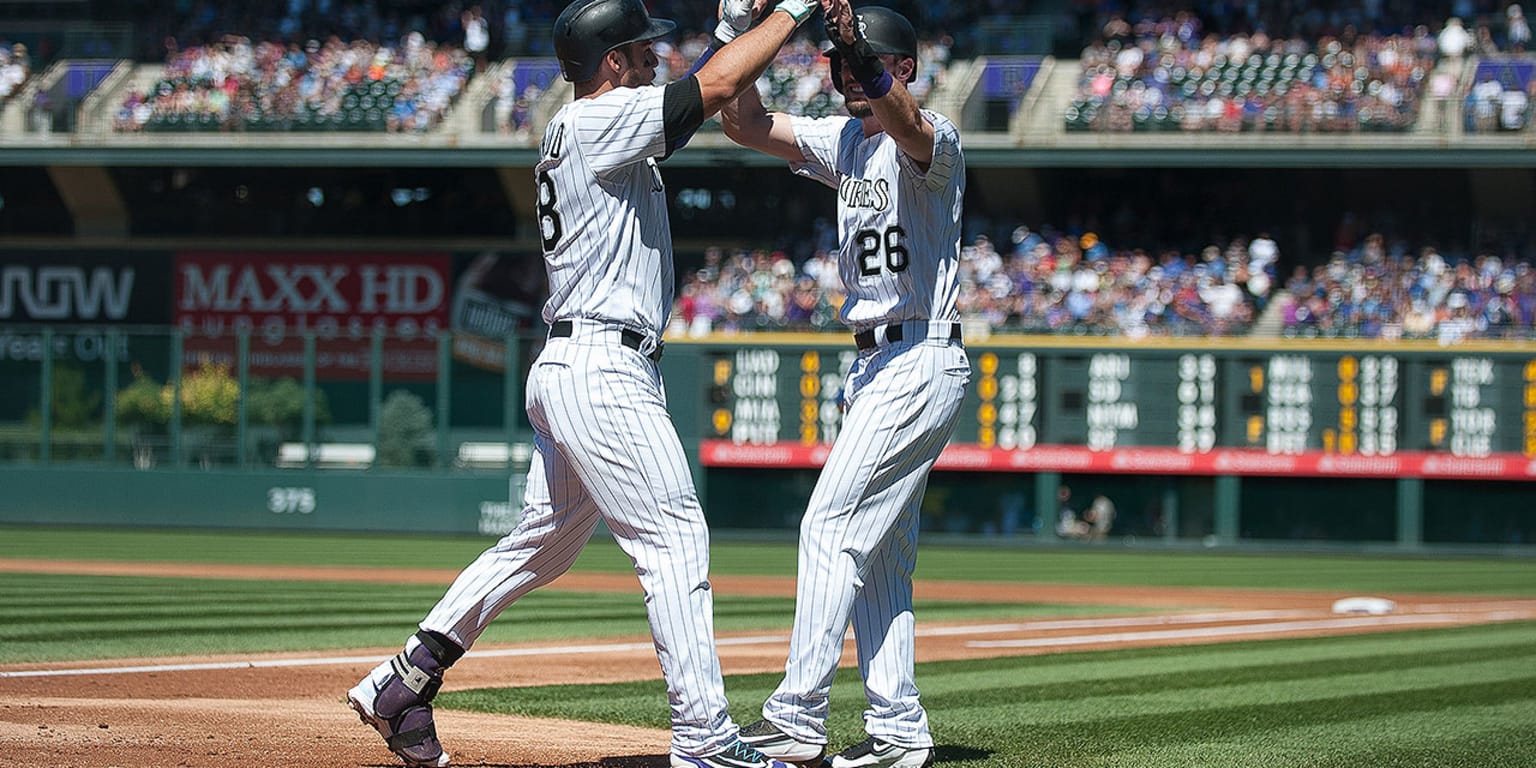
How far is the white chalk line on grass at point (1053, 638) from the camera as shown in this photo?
278 inches

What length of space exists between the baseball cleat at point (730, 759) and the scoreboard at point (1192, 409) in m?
17.3

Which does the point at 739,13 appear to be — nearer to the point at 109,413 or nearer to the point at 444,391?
the point at 444,391

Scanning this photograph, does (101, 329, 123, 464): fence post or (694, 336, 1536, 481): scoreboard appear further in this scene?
(101, 329, 123, 464): fence post

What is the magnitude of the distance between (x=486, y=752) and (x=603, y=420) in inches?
51.7

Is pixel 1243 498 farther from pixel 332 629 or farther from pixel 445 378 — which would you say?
pixel 332 629

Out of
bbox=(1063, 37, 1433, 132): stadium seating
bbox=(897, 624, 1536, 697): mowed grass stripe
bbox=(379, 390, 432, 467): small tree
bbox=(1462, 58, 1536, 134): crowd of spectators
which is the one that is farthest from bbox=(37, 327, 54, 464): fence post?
bbox=(1462, 58, 1536, 134): crowd of spectators

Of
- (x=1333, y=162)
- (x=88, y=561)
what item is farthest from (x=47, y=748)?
(x=1333, y=162)

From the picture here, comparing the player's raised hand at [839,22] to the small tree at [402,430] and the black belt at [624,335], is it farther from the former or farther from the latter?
the small tree at [402,430]

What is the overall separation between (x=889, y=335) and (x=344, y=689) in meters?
2.87

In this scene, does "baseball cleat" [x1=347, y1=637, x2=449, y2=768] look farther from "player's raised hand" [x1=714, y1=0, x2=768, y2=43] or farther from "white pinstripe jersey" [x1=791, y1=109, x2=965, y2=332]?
"player's raised hand" [x1=714, y1=0, x2=768, y2=43]

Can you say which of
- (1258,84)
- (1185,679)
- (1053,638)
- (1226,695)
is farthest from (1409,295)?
(1226,695)

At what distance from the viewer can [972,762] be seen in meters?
4.83

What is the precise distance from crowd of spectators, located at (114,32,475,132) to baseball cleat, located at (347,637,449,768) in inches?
947

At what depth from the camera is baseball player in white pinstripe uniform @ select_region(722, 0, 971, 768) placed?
444cm
